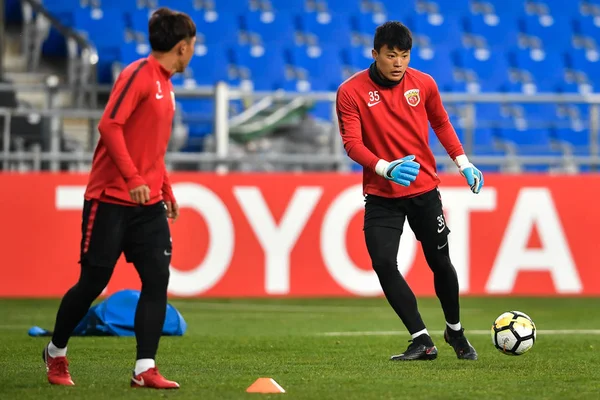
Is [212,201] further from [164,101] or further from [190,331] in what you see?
[164,101]

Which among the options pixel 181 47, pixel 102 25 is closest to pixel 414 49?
pixel 102 25

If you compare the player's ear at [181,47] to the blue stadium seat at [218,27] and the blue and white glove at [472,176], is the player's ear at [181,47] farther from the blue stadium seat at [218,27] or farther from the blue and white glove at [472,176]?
the blue stadium seat at [218,27]

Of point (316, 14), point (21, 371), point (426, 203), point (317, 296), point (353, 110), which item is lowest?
point (317, 296)

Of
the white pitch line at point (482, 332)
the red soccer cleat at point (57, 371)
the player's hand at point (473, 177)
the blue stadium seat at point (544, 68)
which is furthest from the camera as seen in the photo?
the blue stadium seat at point (544, 68)

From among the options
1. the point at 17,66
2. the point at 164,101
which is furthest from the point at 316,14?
the point at 164,101

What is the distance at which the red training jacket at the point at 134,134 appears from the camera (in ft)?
16.4

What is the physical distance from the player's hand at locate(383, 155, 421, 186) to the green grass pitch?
39.2 inches

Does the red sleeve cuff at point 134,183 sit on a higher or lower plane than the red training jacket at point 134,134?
lower

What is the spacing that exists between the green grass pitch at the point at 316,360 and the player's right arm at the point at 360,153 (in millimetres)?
1027

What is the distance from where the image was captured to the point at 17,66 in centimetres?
1714

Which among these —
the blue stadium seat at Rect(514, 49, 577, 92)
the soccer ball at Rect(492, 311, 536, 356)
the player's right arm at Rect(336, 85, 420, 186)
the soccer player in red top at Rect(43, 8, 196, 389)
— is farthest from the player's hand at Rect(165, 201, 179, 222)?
the blue stadium seat at Rect(514, 49, 577, 92)

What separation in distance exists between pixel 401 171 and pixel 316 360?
4.16 ft

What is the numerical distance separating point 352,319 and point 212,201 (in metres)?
2.96

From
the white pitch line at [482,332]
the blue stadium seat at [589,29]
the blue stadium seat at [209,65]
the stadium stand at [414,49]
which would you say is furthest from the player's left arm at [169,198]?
the blue stadium seat at [589,29]
